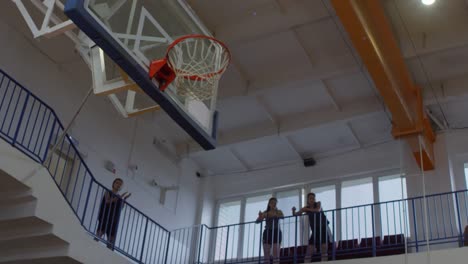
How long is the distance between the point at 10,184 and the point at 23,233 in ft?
3.70

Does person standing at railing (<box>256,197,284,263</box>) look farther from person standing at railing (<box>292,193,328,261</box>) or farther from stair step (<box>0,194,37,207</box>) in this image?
stair step (<box>0,194,37,207</box>)

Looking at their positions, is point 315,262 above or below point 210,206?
below

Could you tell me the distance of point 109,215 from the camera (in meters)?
12.7

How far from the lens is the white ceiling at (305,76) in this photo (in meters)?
13.2

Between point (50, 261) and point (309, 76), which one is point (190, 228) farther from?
point (50, 261)

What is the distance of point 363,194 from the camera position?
16.9 m

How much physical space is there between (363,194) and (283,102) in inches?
137

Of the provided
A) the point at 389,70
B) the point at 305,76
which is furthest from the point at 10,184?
the point at 389,70

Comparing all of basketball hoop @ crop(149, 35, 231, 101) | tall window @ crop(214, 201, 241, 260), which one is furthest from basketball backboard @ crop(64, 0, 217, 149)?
tall window @ crop(214, 201, 241, 260)

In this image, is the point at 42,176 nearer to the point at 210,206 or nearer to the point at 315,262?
the point at 315,262

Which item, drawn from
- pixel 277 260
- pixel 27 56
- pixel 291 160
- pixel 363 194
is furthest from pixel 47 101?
pixel 363 194

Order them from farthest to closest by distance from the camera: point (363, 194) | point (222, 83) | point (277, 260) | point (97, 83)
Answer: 1. point (363, 194)
2. point (222, 83)
3. point (277, 260)
4. point (97, 83)

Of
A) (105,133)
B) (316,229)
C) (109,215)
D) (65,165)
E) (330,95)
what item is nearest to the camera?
(65,165)

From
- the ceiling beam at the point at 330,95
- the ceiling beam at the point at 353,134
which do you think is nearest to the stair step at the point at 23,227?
the ceiling beam at the point at 330,95
